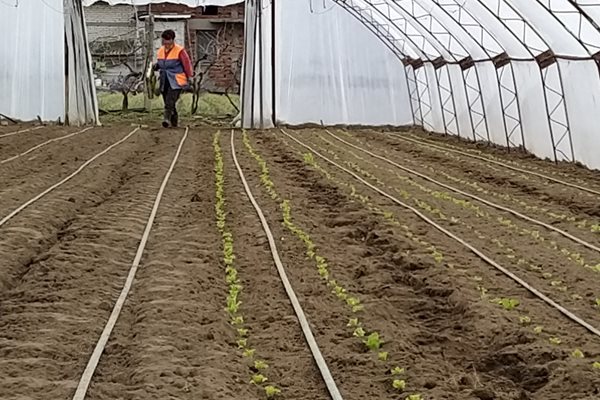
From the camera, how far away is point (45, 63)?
18.5 m

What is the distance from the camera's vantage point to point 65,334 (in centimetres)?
461

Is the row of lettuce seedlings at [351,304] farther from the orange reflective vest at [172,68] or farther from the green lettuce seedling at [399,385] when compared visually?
the orange reflective vest at [172,68]

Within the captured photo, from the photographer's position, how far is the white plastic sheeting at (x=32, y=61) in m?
17.7

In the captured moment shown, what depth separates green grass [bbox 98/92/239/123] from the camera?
24.6 meters

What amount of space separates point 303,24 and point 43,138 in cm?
705

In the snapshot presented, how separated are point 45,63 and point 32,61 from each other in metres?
0.37

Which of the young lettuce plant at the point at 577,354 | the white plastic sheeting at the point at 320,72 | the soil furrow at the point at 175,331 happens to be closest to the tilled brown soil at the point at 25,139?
the white plastic sheeting at the point at 320,72

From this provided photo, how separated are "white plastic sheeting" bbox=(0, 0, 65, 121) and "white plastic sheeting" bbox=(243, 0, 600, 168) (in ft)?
12.6

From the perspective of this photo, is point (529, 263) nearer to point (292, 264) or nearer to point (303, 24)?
point (292, 264)

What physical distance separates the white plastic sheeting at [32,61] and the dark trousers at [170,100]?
2.52 meters

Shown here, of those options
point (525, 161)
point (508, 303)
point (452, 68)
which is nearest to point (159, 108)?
point (452, 68)

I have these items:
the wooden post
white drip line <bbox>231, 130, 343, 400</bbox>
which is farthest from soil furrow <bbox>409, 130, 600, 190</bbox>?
the wooden post

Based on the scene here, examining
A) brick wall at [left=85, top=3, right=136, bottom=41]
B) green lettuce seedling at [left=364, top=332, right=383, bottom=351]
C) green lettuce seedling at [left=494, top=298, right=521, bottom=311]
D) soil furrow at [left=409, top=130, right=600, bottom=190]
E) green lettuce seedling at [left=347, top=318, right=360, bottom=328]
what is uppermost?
brick wall at [left=85, top=3, right=136, bottom=41]

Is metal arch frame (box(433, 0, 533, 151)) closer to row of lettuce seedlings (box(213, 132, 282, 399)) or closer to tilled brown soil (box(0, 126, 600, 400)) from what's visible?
tilled brown soil (box(0, 126, 600, 400))
